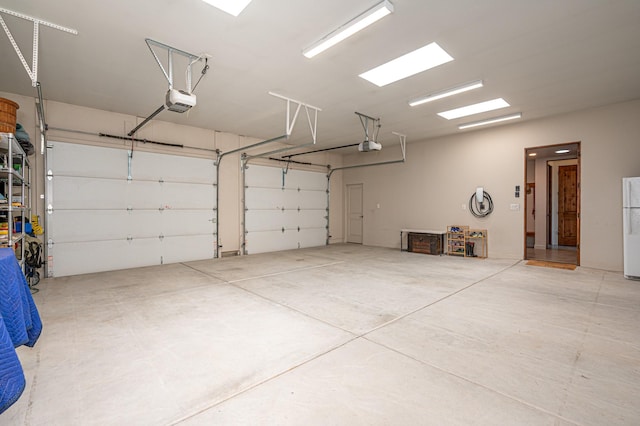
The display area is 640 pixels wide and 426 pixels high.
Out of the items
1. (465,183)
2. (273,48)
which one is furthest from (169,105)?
(465,183)

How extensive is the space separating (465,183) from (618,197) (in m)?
2.86

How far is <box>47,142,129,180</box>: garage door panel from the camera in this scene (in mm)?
5395

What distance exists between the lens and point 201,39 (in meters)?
3.43

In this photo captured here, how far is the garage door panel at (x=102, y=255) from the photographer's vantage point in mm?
5418

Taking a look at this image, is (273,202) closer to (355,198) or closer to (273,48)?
(355,198)

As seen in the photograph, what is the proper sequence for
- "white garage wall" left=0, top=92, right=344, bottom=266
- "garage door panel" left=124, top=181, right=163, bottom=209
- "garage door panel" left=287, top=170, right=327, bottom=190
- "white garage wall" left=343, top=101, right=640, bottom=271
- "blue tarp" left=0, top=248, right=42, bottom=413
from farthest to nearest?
1. "garage door panel" left=287, top=170, right=327, bottom=190
2. "garage door panel" left=124, top=181, right=163, bottom=209
3. "white garage wall" left=343, top=101, right=640, bottom=271
4. "white garage wall" left=0, top=92, right=344, bottom=266
5. "blue tarp" left=0, top=248, right=42, bottom=413

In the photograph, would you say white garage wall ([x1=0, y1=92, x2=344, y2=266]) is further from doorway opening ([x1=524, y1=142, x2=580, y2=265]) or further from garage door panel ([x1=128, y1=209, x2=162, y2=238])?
doorway opening ([x1=524, y1=142, x2=580, y2=265])

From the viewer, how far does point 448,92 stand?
4.90m

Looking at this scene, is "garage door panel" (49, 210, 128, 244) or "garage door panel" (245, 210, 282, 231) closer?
"garage door panel" (49, 210, 128, 244)

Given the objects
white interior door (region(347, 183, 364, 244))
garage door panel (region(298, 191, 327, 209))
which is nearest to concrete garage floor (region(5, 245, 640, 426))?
garage door panel (region(298, 191, 327, 209))

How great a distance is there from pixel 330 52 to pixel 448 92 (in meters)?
2.31

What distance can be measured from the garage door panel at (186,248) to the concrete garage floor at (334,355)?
6.44 feet

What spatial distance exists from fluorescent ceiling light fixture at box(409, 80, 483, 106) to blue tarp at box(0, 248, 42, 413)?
5.56m

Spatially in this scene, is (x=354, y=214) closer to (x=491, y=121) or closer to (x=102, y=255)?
(x=491, y=121)
